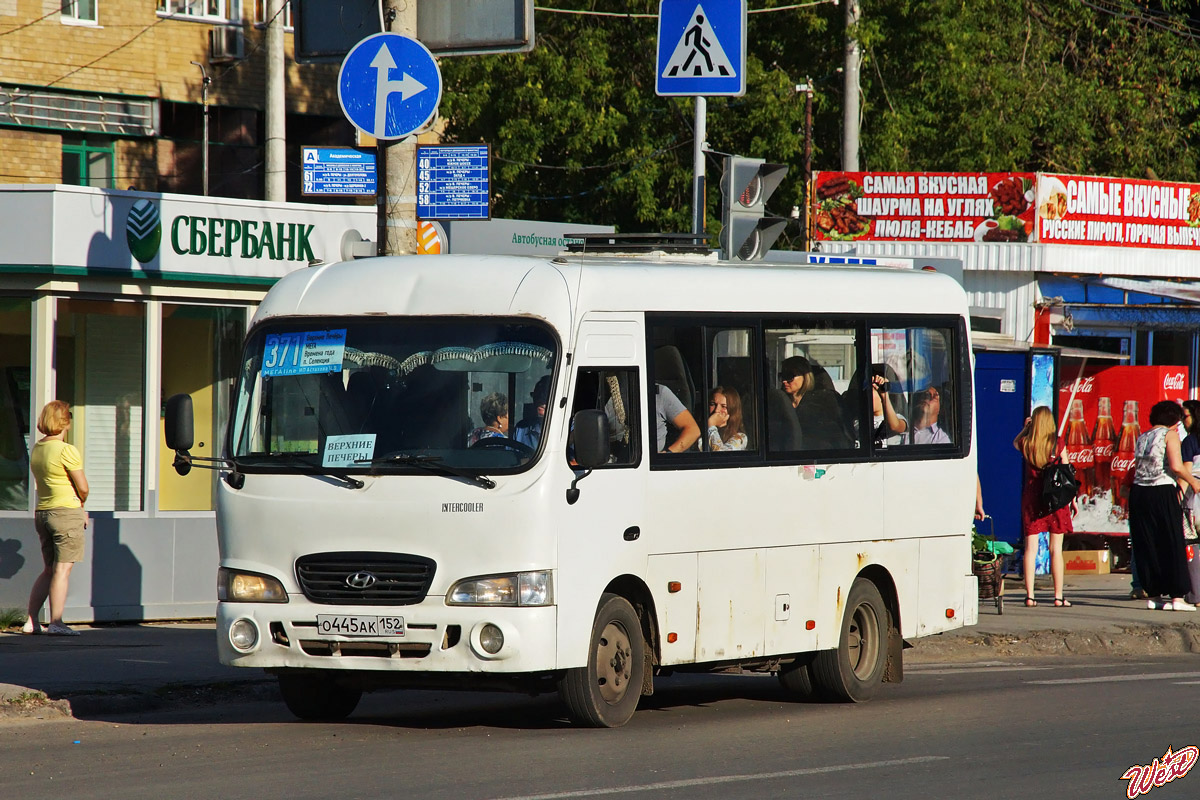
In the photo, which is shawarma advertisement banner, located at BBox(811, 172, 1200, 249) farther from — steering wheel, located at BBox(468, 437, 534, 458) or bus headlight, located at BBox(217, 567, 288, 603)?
bus headlight, located at BBox(217, 567, 288, 603)

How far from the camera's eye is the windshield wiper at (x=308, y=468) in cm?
919

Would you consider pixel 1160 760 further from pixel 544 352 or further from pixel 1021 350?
pixel 1021 350

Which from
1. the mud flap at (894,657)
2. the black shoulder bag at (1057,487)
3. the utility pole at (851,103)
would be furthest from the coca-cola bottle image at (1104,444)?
the mud flap at (894,657)

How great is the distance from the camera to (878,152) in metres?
28.5

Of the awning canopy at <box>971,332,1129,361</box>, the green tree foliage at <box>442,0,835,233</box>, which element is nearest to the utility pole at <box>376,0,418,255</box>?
the awning canopy at <box>971,332,1129,361</box>

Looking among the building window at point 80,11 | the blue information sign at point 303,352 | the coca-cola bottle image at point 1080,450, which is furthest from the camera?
the building window at point 80,11

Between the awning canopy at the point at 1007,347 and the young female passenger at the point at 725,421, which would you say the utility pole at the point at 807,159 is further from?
the young female passenger at the point at 725,421

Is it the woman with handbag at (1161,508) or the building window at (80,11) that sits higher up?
the building window at (80,11)

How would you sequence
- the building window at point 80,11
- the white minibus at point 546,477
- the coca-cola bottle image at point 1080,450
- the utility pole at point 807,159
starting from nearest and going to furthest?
the white minibus at point 546,477 < the coca-cola bottle image at point 1080,450 < the utility pole at point 807,159 < the building window at point 80,11

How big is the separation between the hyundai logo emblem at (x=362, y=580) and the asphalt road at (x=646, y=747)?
79cm

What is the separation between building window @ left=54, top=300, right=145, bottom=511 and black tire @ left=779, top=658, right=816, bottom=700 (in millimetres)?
6152

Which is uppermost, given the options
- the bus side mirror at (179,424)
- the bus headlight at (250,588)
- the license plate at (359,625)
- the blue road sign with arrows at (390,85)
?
the blue road sign with arrows at (390,85)

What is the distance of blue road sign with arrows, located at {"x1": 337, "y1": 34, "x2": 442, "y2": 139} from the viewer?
459 inches

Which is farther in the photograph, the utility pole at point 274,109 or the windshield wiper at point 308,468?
the utility pole at point 274,109
